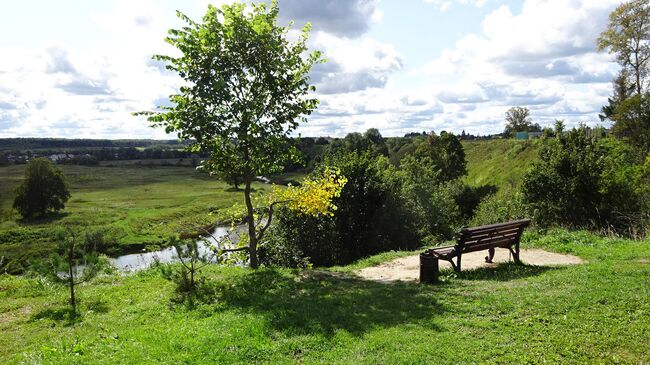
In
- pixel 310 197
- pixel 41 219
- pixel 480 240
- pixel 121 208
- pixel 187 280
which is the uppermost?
pixel 310 197

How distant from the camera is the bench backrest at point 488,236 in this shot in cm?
1170

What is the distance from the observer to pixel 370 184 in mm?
23438

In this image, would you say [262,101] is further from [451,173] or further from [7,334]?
[451,173]

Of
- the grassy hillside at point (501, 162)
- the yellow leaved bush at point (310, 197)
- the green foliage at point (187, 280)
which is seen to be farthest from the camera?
the grassy hillside at point (501, 162)

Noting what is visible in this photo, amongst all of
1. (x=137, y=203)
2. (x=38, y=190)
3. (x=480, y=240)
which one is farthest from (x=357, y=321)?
(x=137, y=203)

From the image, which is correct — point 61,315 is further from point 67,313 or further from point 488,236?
point 488,236

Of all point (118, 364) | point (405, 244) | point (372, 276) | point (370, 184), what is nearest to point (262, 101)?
point (372, 276)

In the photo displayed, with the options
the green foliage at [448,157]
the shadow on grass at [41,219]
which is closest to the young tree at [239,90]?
the green foliage at [448,157]

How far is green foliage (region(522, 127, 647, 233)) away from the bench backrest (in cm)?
1065

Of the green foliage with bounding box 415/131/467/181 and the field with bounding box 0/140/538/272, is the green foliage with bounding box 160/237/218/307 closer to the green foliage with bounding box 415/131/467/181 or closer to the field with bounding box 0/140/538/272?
the field with bounding box 0/140/538/272

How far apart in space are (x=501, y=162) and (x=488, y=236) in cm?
5823

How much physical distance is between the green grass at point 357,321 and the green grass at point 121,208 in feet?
15.1

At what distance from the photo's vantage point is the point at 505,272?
1185 centimetres

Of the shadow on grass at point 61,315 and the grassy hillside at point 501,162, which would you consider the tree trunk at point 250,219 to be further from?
the grassy hillside at point 501,162
